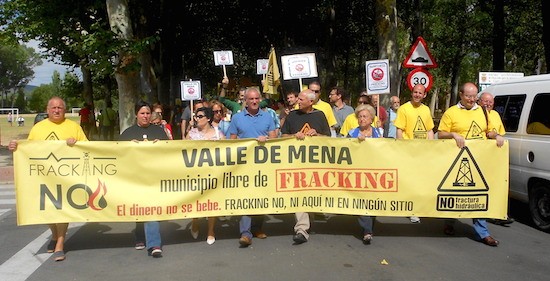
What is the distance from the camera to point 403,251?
21.0ft

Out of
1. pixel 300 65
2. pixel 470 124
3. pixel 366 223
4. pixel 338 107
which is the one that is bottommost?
pixel 366 223

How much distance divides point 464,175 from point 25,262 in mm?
5184

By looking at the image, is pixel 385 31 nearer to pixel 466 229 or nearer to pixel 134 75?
pixel 134 75

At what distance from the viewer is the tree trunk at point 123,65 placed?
1249 cm

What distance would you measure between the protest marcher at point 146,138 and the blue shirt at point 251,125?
0.93 metres

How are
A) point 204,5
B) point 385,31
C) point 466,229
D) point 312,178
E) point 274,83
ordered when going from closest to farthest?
point 312,178
point 466,229
point 274,83
point 385,31
point 204,5

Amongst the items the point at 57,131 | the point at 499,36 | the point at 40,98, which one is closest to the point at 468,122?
the point at 57,131

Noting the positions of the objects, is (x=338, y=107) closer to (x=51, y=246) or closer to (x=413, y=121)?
(x=413, y=121)

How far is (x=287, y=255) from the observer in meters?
6.24

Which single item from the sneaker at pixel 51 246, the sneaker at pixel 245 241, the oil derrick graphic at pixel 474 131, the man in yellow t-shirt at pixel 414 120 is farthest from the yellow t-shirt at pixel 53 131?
the oil derrick graphic at pixel 474 131

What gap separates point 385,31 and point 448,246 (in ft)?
29.8

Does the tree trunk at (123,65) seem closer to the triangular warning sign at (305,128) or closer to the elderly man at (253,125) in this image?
the elderly man at (253,125)

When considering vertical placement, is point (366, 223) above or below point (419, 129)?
below

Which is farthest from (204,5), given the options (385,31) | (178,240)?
(178,240)
